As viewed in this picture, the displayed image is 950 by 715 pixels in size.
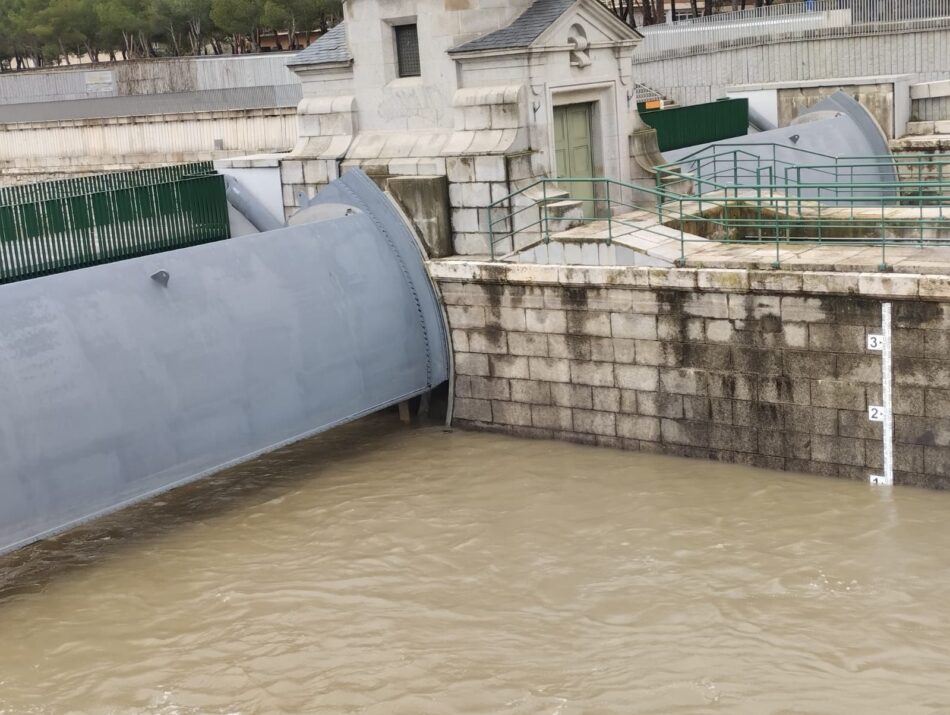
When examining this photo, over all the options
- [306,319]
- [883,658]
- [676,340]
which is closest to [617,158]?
[676,340]

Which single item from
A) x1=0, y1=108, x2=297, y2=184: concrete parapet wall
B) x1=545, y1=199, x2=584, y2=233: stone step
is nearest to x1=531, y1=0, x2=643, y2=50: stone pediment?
x1=545, y1=199, x2=584, y2=233: stone step

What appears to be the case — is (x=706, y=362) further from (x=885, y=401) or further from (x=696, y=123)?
(x=696, y=123)

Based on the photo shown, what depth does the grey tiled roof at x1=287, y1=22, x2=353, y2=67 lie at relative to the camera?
61.2 ft

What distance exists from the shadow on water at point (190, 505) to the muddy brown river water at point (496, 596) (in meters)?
0.05

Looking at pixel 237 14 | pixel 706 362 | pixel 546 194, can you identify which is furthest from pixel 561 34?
pixel 237 14

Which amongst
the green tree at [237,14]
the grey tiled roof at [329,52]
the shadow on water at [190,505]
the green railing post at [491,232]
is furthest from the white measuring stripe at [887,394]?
the green tree at [237,14]

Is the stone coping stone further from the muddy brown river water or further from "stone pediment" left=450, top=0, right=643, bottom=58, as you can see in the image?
"stone pediment" left=450, top=0, right=643, bottom=58

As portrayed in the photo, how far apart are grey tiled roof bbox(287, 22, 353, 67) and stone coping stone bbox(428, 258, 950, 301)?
3793mm

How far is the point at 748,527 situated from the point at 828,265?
134 inches

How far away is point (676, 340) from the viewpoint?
1557 cm

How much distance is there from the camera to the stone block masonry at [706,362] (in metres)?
14.1

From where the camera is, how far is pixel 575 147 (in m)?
18.8

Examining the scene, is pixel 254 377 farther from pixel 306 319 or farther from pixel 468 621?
pixel 468 621

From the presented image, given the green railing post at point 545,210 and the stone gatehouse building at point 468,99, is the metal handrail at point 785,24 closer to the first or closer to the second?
the stone gatehouse building at point 468,99
